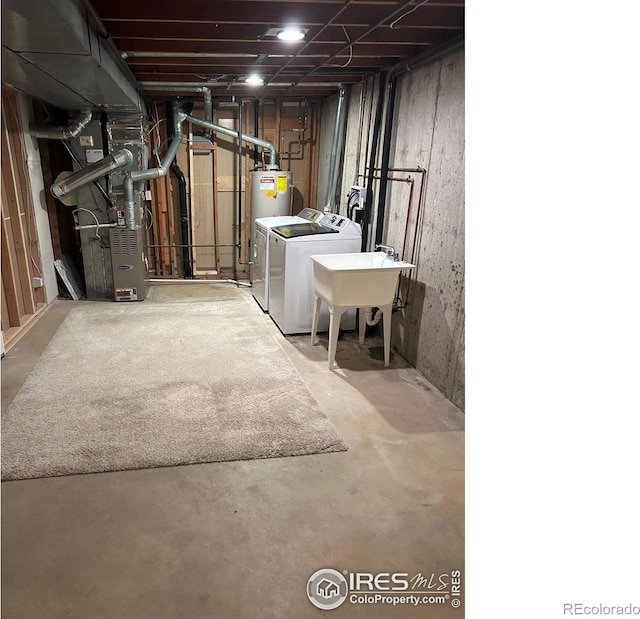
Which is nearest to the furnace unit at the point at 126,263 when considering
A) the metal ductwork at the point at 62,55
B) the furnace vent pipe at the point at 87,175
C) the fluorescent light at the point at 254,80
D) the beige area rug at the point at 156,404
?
the furnace vent pipe at the point at 87,175

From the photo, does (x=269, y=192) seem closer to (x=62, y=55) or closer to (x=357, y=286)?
(x=357, y=286)

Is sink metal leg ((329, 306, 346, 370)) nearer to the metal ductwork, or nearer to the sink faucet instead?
the sink faucet

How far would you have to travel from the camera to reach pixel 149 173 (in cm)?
511

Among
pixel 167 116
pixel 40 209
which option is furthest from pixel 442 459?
pixel 167 116

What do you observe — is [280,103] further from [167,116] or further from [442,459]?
[442,459]

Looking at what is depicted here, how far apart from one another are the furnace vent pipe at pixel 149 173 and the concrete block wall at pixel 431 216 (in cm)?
258

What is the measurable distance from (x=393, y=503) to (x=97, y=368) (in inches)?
93.1

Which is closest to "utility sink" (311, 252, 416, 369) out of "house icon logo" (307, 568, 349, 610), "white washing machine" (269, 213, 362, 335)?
"white washing machine" (269, 213, 362, 335)

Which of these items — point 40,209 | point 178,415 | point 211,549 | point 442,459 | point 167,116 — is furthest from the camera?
point 167,116

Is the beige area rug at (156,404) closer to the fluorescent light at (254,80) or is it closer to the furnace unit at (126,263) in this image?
the furnace unit at (126,263)

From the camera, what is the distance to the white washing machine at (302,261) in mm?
4098

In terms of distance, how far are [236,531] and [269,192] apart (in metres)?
4.38

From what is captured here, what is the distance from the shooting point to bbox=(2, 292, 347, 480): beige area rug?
7.94 ft
